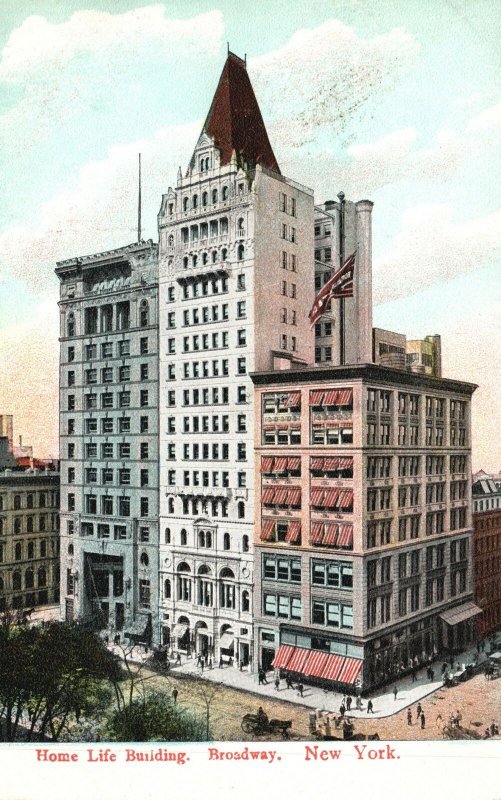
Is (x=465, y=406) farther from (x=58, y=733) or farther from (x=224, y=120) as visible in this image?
(x=58, y=733)

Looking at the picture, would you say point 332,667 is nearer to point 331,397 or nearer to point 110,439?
point 331,397

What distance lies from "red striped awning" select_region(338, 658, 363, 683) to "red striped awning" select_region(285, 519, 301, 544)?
436 centimetres

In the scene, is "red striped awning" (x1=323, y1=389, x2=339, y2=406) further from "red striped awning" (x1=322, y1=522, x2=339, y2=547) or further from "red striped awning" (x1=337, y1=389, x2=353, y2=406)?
"red striped awning" (x1=322, y1=522, x2=339, y2=547)

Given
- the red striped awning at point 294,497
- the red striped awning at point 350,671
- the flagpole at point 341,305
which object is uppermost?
the flagpole at point 341,305

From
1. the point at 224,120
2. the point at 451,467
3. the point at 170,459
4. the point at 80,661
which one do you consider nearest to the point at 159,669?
the point at 80,661

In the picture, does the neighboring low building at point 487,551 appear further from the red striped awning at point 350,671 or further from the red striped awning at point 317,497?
the red striped awning at point 317,497

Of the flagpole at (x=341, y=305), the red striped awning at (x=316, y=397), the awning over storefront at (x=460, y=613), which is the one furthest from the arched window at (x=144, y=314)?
the awning over storefront at (x=460, y=613)

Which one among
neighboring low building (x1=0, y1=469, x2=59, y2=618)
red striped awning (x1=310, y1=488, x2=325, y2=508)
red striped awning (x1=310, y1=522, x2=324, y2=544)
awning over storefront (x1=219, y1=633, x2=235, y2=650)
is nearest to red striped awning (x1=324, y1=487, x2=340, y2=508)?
red striped awning (x1=310, y1=488, x2=325, y2=508)

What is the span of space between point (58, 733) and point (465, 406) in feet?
47.3

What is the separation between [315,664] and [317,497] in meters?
5.40

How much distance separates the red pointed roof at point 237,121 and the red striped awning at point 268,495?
10.8 meters

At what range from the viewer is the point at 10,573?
25750 mm

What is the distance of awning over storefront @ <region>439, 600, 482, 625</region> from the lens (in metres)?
23.8

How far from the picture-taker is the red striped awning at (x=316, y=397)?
2494cm
